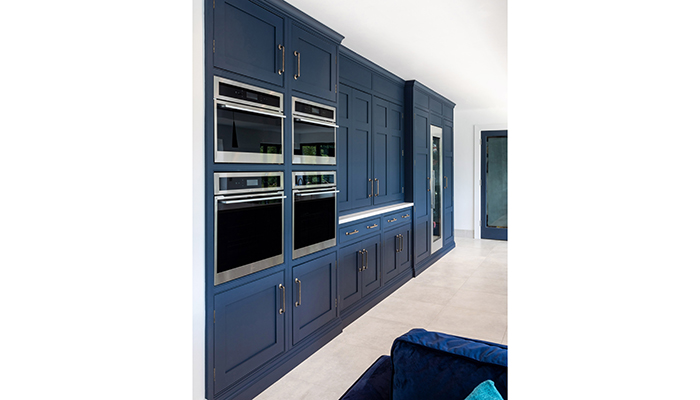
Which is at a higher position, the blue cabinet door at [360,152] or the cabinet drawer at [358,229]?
the blue cabinet door at [360,152]

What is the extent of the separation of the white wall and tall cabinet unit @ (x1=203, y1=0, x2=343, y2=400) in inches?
203

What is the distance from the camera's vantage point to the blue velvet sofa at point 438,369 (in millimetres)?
1047

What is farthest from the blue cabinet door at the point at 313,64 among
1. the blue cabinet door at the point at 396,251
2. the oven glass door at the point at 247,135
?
the blue cabinet door at the point at 396,251

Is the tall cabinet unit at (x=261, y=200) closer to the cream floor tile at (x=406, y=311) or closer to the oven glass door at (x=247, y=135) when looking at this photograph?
the oven glass door at (x=247, y=135)

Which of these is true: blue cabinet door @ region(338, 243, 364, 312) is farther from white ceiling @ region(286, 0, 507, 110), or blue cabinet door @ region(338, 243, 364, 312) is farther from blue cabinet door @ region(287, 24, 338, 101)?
white ceiling @ region(286, 0, 507, 110)

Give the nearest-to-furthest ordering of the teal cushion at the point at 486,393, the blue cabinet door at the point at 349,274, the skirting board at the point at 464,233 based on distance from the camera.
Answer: the teal cushion at the point at 486,393, the blue cabinet door at the point at 349,274, the skirting board at the point at 464,233

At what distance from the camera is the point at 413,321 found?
3373 mm

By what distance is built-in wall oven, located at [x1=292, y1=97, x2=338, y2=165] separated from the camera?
255 centimetres

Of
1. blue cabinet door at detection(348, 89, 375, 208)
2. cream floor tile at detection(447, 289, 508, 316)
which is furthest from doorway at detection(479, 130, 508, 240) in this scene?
blue cabinet door at detection(348, 89, 375, 208)
